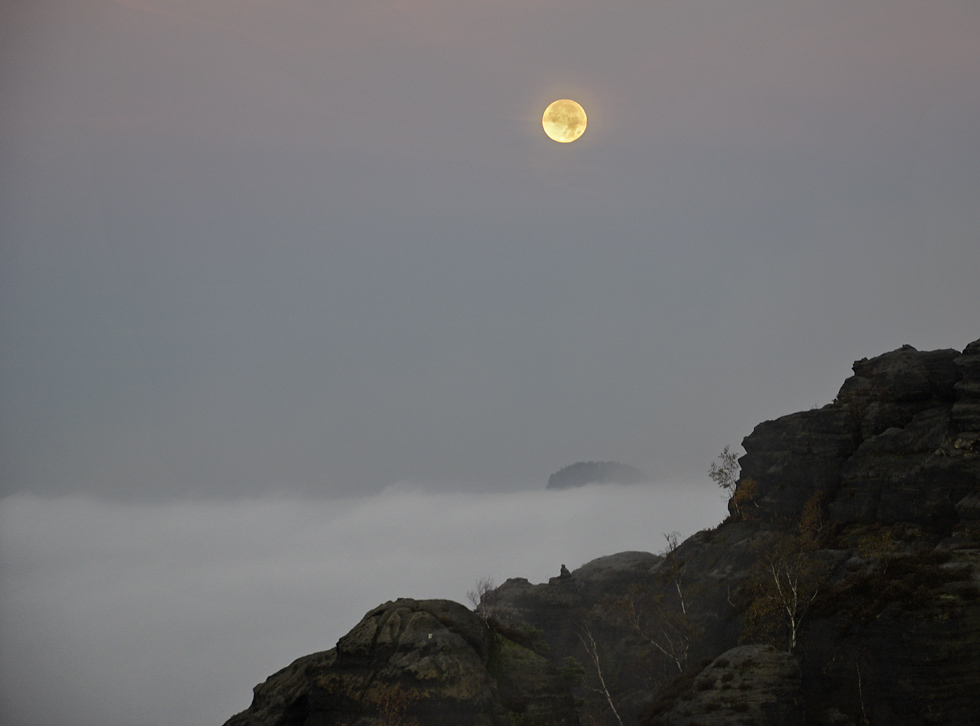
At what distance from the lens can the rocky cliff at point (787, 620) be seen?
4438 cm

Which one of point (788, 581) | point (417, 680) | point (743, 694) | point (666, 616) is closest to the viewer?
point (743, 694)

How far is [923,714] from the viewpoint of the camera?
135ft

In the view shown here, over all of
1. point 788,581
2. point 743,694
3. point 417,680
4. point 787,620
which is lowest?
point 743,694

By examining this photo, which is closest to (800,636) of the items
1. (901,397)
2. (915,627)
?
(915,627)

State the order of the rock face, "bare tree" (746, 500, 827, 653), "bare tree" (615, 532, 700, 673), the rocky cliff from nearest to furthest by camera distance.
Result: 1. the rocky cliff
2. the rock face
3. "bare tree" (746, 500, 827, 653)
4. "bare tree" (615, 532, 700, 673)

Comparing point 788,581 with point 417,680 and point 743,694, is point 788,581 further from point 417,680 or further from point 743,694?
point 417,680

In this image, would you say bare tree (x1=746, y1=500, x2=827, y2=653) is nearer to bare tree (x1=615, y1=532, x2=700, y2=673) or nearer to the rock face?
bare tree (x1=615, y1=532, x2=700, y2=673)

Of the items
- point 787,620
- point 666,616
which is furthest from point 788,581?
point 666,616

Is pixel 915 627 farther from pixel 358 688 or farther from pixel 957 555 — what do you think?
pixel 358 688

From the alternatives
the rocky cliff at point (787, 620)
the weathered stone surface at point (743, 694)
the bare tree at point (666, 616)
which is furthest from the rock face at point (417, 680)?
the bare tree at point (666, 616)

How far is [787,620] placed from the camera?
53.8 m

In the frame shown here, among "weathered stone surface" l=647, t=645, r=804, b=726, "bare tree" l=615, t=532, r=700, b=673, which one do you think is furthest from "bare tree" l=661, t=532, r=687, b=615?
"weathered stone surface" l=647, t=645, r=804, b=726

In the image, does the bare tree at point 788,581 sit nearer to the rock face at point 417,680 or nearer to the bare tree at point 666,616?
the bare tree at point 666,616

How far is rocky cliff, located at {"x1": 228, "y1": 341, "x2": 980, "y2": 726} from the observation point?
4438 centimetres
